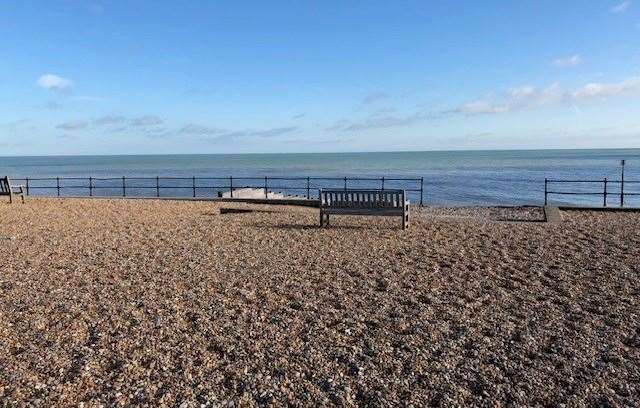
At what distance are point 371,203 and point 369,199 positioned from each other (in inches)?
3.8

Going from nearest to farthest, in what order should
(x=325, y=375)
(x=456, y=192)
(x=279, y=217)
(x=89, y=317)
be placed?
(x=325, y=375) → (x=89, y=317) → (x=279, y=217) → (x=456, y=192)

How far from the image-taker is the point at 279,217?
13.8 m

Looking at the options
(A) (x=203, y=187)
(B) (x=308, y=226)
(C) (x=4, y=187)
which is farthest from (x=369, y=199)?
(C) (x=4, y=187)

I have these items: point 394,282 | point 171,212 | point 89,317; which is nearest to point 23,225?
point 171,212

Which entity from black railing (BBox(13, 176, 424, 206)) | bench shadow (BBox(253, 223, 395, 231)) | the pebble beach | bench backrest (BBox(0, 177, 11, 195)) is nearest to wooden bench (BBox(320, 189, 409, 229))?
bench shadow (BBox(253, 223, 395, 231))

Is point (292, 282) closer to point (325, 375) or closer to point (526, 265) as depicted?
point (325, 375)

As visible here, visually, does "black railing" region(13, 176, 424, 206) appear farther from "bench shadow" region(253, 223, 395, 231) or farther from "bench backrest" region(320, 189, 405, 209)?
"bench backrest" region(320, 189, 405, 209)

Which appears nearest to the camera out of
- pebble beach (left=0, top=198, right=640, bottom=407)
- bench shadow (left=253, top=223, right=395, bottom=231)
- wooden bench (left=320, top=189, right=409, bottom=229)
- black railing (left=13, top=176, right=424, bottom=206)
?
pebble beach (left=0, top=198, right=640, bottom=407)

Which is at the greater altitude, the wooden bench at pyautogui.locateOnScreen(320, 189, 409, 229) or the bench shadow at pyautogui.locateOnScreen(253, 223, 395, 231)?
the wooden bench at pyautogui.locateOnScreen(320, 189, 409, 229)

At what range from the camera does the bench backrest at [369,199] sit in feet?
38.2

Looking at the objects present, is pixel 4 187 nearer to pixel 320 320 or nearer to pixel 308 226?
pixel 308 226

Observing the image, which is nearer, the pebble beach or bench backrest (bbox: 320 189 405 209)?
the pebble beach

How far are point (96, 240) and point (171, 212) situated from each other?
481 cm

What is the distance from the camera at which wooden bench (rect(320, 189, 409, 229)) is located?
11.6m
